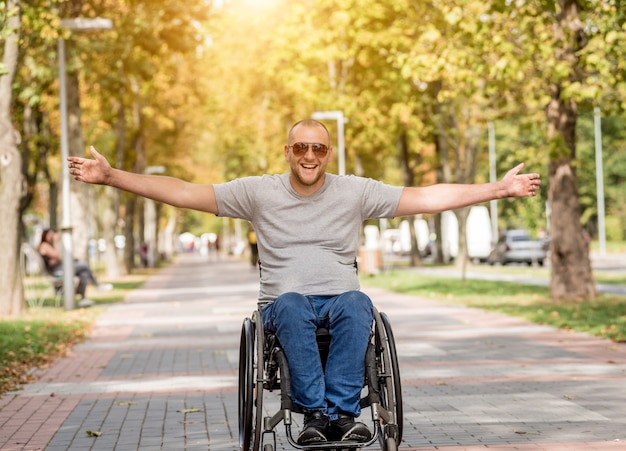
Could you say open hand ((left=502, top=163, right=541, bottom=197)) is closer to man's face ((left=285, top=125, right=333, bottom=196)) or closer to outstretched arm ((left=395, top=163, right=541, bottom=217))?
outstretched arm ((left=395, top=163, right=541, bottom=217))

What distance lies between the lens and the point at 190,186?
5.83 meters

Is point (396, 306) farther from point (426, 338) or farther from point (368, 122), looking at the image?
point (368, 122)

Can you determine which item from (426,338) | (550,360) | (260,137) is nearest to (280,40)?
(260,137)

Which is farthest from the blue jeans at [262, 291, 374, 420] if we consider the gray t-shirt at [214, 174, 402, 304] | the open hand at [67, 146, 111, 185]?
the open hand at [67, 146, 111, 185]

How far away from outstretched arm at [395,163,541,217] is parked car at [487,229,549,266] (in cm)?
3863

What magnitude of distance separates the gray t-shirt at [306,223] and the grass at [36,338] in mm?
4554

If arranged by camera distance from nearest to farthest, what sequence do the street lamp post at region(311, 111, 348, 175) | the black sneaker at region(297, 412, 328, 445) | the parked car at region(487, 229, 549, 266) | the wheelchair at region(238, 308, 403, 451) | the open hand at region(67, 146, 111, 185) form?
A: the black sneaker at region(297, 412, 328, 445) → the wheelchair at region(238, 308, 403, 451) → the open hand at region(67, 146, 111, 185) → the street lamp post at region(311, 111, 348, 175) → the parked car at region(487, 229, 549, 266)

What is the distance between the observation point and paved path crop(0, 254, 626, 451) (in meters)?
7.02

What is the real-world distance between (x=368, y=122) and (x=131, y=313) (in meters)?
20.9

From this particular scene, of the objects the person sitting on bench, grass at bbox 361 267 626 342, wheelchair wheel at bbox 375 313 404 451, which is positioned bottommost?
grass at bbox 361 267 626 342

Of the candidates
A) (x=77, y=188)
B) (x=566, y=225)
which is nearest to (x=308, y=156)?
(x=566, y=225)

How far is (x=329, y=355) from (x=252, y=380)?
0.38 meters

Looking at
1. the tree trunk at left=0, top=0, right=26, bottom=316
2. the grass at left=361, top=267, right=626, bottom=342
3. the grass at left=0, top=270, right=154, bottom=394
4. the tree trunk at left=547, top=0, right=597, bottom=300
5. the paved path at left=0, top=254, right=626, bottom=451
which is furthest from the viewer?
the tree trunk at left=547, top=0, right=597, bottom=300

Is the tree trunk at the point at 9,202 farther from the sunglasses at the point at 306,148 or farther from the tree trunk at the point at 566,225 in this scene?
the sunglasses at the point at 306,148
